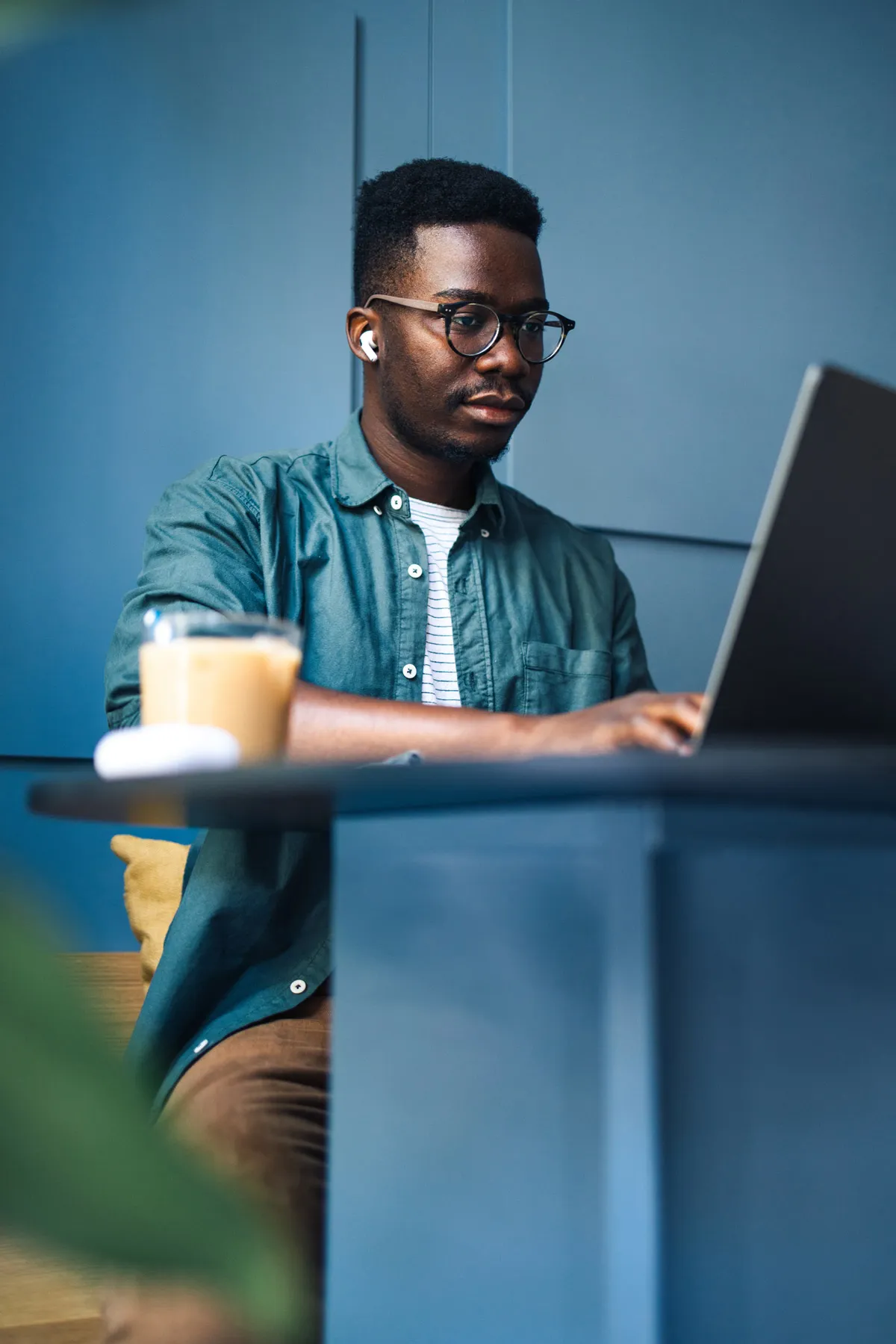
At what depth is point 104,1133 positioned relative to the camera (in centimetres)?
9

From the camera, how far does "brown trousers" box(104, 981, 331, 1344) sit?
0.94 metres

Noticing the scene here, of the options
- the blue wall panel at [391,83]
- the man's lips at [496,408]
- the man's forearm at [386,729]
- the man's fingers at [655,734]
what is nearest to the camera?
the man's fingers at [655,734]

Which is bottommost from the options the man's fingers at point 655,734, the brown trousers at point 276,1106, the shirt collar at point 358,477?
the brown trousers at point 276,1106

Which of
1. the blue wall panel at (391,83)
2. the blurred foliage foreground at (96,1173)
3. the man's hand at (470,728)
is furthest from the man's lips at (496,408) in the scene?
the blurred foliage foreground at (96,1173)

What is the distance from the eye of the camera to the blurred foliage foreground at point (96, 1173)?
9cm

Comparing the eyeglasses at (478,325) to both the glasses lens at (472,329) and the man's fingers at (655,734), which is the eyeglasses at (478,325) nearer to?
the glasses lens at (472,329)

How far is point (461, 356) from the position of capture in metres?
1.53

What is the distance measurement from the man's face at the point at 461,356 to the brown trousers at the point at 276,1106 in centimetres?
74

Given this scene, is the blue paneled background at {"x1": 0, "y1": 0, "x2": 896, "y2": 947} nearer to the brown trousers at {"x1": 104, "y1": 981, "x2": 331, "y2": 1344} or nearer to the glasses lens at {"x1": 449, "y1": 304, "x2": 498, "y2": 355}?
the glasses lens at {"x1": 449, "y1": 304, "x2": 498, "y2": 355}

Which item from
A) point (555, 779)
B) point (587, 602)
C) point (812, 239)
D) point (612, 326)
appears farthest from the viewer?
point (812, 239)

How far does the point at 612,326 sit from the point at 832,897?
176 cm

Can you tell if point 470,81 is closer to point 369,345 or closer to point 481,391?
→ point 369,345

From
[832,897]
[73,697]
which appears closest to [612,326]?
[73,697]

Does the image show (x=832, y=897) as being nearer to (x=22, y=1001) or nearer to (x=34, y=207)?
(x=22, y=1001)
